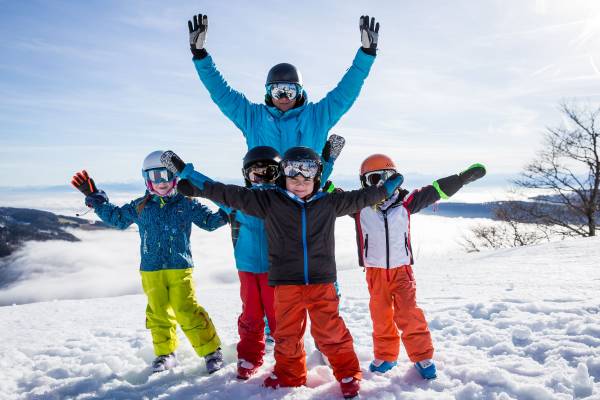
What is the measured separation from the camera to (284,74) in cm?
391

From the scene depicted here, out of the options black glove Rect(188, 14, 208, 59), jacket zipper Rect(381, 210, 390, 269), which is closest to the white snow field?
jacket zipper Rect(381, 210, 390, 269)

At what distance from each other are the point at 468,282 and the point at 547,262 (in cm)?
341

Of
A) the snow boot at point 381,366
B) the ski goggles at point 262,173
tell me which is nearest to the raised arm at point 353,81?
the ski goggles at point 262,173

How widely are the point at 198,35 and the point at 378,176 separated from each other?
2.34m

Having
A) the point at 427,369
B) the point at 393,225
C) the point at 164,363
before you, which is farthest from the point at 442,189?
the point at 164,363

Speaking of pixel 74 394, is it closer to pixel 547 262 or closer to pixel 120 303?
pixel 120 303

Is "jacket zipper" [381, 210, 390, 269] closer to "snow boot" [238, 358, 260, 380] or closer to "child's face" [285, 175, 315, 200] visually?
"child's face" [285, 175, 315, 200]

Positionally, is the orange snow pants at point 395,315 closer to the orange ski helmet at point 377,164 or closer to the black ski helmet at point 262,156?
the orange ski helmet at point 377,164

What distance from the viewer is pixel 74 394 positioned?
3480 mm

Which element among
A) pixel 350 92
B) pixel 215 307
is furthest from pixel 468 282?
pixel 350 92

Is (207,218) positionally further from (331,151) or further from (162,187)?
(331,151)

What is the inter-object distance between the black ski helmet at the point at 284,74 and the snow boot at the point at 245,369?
2784 mm

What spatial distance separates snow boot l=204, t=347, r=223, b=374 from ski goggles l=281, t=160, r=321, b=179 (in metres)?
2.00

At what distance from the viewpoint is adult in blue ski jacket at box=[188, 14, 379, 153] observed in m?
3.89
